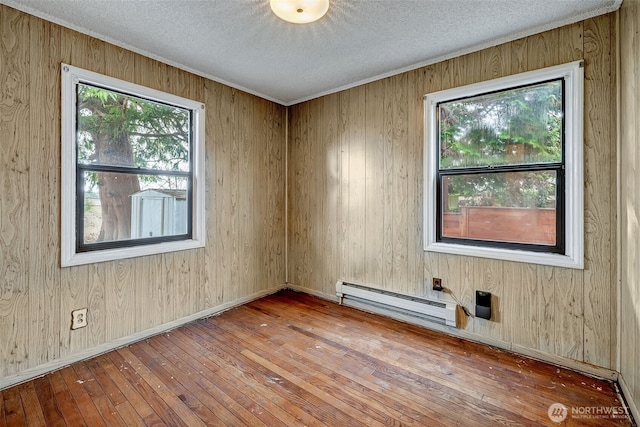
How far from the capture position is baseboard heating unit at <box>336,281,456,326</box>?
2619 millimetres

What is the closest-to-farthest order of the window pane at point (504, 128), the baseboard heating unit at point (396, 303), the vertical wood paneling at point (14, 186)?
1. the vertical wood paneling at point (14, 186)
2. the window pane at point (504, 128)
3. the baseboard heating unit at point (396, 303)

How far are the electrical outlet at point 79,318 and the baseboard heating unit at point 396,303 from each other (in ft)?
7.37

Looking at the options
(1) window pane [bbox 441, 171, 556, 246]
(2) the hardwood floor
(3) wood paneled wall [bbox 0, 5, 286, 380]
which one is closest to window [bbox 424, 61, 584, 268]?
(1) window pane [bbox 441, 171, 556, 246]

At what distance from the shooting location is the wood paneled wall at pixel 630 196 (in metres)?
1.62

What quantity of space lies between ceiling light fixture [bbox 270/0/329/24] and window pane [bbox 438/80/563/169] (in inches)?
57.0

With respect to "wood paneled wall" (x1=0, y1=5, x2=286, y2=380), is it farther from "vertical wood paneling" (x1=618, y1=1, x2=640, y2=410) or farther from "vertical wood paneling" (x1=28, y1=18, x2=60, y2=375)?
"vertical wood paneling" (x1=618, y1=1, x2=640, y2=410)

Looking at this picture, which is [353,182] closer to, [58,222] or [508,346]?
[508,346]

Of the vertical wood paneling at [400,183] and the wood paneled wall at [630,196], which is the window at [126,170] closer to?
the vertical wood paneling at [400,183]

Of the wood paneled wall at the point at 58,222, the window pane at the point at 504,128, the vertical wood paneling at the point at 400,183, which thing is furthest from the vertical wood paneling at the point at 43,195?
the window pane at the point at 504,128

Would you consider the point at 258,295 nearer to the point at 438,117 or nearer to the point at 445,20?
the point at 438,117

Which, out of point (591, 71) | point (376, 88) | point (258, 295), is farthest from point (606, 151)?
point (258, 295)

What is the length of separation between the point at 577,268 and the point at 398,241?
134 cm

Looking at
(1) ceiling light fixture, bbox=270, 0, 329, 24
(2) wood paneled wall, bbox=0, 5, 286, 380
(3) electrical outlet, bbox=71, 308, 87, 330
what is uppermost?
(1) ceiling light fixture, bbox=270, 0, 329, 24

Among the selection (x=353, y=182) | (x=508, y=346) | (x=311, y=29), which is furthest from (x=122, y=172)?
(x=508, y=346)
